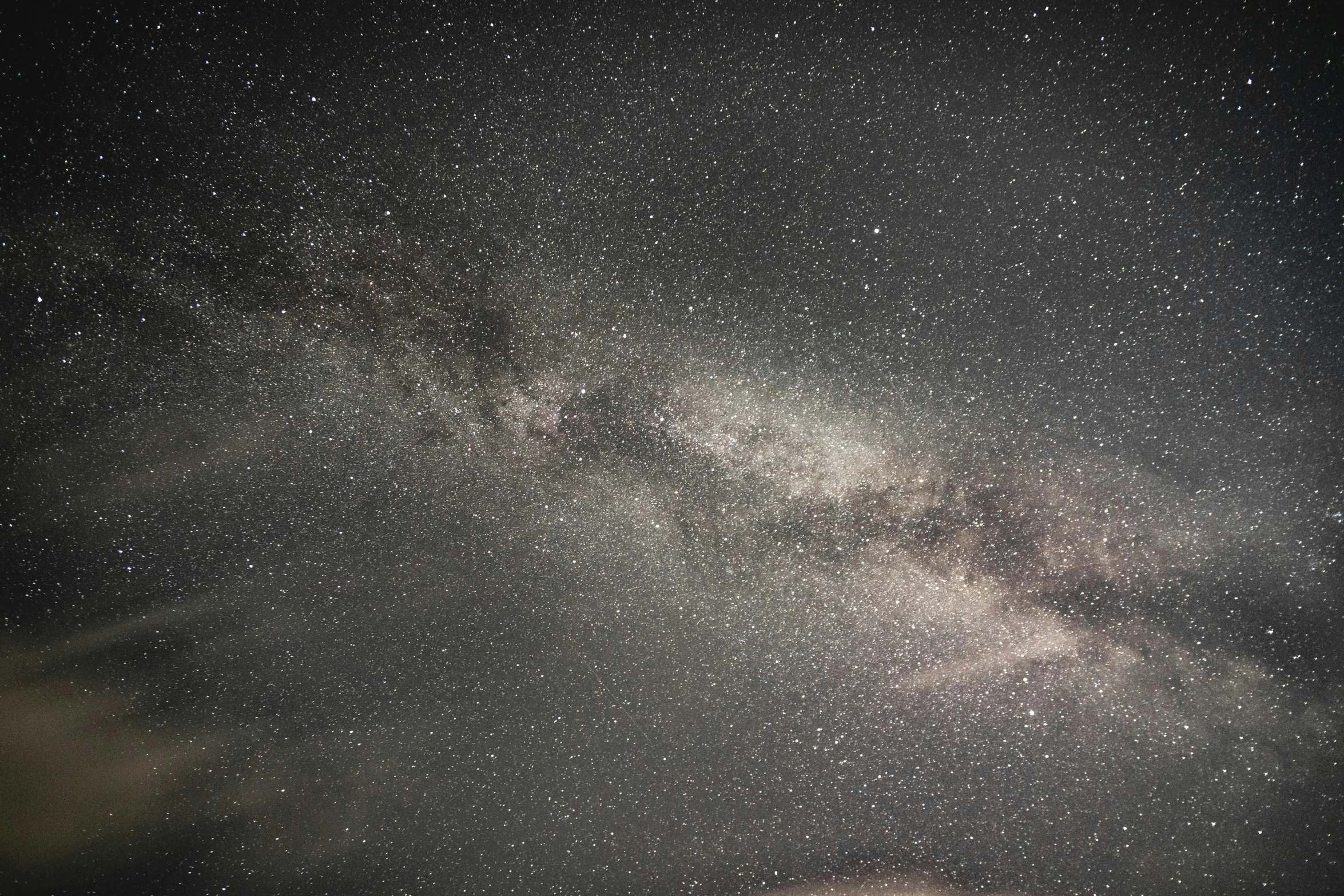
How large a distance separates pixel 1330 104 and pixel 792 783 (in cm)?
308

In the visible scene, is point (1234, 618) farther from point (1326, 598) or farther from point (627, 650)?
point (627, 650)

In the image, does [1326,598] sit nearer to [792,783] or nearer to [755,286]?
[792,783]

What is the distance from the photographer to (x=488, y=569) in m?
1.98

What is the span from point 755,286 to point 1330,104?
5.91ft

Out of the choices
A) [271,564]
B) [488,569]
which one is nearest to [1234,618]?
[488,569]

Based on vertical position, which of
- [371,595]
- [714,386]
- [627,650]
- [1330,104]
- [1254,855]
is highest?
[1330,104]

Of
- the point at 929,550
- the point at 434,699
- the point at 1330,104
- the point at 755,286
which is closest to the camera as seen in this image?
the point at 1330,104

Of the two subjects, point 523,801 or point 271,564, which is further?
point 523,801

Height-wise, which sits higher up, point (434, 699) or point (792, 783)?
point (434, 699)

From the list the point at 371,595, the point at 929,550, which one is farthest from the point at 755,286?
the point at 371,595

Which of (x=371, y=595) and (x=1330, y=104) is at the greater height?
(x=1330, y=104)

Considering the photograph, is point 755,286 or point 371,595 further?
point 371,595

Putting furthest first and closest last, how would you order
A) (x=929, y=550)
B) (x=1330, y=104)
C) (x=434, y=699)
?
(x=434, y=699) < (x=929, y=550) < (x=1330, y=104)

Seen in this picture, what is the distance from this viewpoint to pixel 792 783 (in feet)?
6.83
